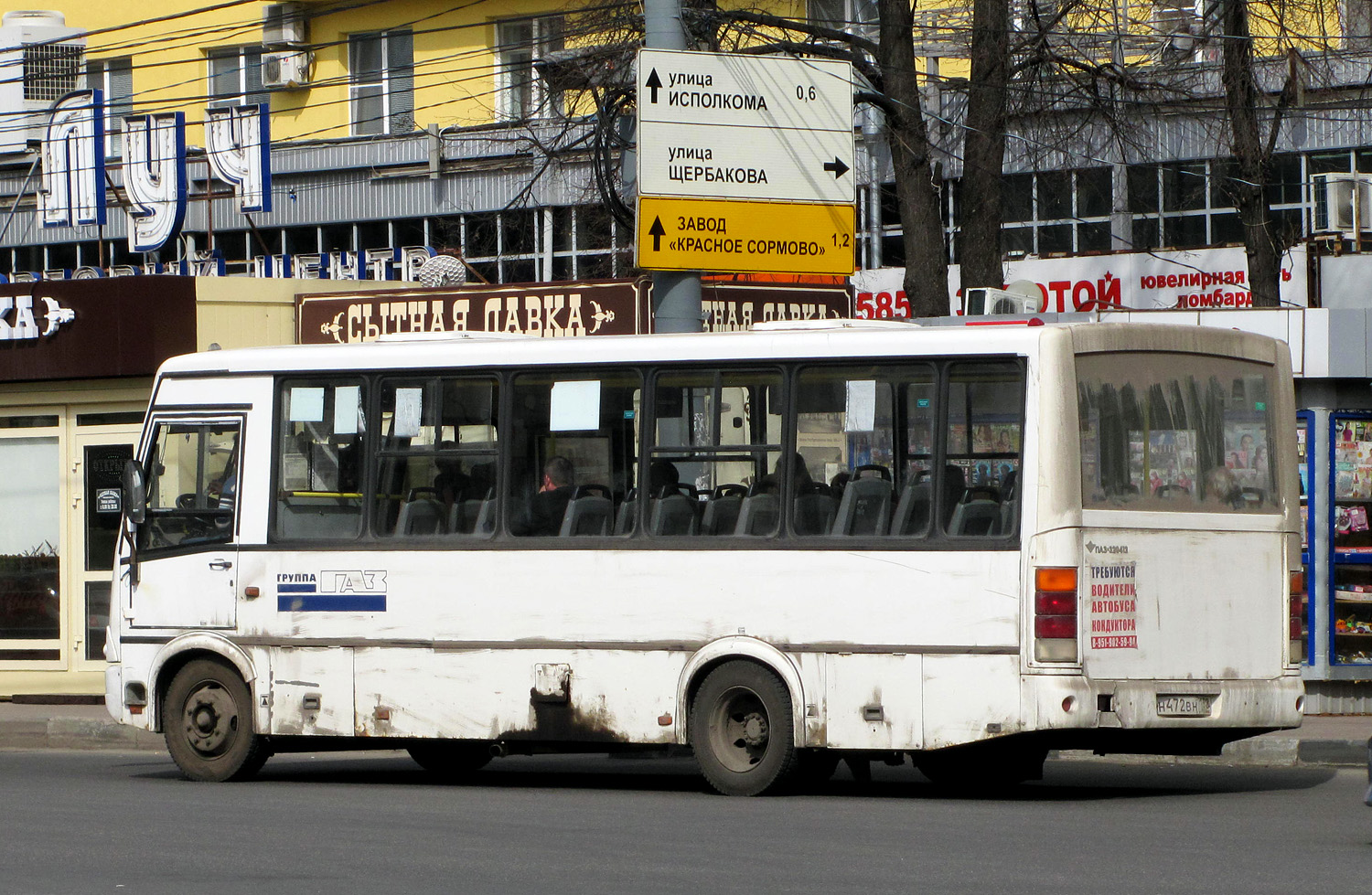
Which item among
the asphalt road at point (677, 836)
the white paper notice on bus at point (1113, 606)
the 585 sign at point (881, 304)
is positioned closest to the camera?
the asphalt road at point (677, 836)

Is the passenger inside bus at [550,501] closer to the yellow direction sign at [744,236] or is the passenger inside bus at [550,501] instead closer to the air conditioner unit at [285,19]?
the yellow direction sign at [744,236]

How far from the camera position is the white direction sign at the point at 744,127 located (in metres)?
15.6

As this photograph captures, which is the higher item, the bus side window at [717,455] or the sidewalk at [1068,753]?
the bus side window at [717,455]

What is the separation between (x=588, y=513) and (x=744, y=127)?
4.81m

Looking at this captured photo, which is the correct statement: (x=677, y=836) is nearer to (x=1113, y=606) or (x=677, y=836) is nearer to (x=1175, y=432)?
(x=1113, y=606)

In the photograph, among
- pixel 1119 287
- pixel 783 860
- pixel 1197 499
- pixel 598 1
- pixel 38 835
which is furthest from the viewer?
pixel 1119 287

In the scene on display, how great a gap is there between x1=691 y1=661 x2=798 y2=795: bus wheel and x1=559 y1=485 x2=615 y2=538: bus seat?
3.56 ft

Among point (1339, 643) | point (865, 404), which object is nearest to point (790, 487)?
point (865, 404)

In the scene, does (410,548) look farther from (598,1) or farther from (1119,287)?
(1119,287)

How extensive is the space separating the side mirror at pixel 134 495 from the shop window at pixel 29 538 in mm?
8188

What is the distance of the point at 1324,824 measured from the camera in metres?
10.3

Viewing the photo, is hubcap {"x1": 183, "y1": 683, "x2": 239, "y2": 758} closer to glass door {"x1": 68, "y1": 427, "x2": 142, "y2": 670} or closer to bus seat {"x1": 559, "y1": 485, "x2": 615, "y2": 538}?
bus seat {"x1": 559, "y1": 485, "x2": 615, "y2": 538}

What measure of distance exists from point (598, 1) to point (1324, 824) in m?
14.8

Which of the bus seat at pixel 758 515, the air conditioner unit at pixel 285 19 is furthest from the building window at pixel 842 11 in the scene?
the bus seat at pixel 758 515
